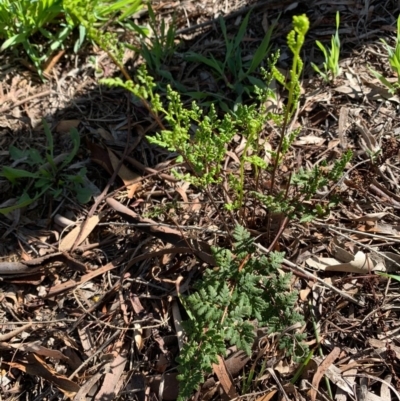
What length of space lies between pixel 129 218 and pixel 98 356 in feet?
1.76

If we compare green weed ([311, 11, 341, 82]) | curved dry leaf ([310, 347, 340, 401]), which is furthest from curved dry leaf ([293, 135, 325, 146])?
curved dry leaf ([310, 347, 340, 401])

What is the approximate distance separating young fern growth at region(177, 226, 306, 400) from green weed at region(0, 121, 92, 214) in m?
0.85

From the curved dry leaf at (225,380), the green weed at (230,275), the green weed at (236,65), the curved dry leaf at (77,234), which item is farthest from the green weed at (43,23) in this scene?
the curved dry leaf at (225,380)

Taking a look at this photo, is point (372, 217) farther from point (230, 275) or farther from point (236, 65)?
point (236, 65)

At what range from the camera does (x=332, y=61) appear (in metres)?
2.36

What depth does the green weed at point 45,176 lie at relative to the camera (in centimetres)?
232

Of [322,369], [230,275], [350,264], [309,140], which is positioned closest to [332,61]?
[309,140]

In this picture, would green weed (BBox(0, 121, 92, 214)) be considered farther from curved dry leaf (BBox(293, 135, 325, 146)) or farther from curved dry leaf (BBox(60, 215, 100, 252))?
curved dry leaf (BBox(293, 135, 325, 146))

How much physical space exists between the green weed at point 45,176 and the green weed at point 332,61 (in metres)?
1.12

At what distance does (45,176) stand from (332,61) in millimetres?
1323

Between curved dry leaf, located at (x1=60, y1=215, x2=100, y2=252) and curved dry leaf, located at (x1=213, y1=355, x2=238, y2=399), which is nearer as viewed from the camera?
curved dry leaf, located at (x1=213, y1=355, x2=238, y2=399)

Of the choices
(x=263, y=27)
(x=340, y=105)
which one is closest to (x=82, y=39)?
(x=263, y=27)

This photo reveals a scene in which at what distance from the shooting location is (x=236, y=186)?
1.78 metres

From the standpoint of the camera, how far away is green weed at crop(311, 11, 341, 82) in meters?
2.35
